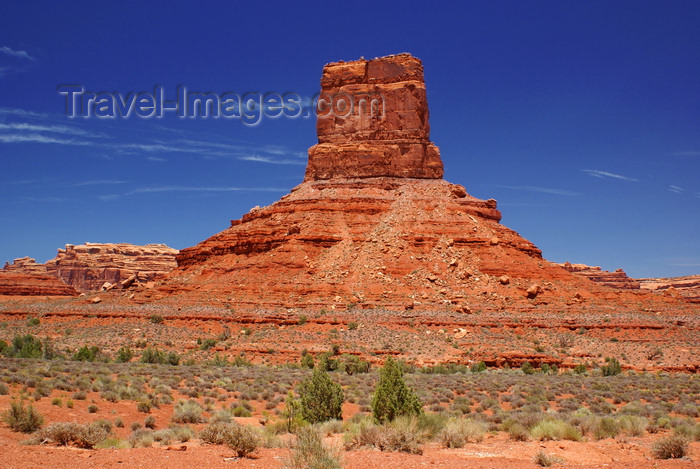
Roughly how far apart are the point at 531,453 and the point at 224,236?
5186cm

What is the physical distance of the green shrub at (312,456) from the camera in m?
8.12

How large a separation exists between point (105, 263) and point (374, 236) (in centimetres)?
8258

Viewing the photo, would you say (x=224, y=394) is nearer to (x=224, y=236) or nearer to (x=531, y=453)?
(x=531, y=453)

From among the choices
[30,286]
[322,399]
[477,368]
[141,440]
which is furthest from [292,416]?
[30,286]

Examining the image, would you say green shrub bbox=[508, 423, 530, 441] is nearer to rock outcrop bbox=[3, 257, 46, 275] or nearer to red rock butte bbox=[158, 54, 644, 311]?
red rock butte bbox=[158, 54, 644, 311]

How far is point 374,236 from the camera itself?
5403 centimetres

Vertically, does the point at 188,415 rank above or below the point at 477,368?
above

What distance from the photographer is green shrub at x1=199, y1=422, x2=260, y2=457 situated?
9688mm

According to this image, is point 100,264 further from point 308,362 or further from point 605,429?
point 605,429

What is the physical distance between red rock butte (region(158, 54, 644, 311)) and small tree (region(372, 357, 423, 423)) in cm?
2982

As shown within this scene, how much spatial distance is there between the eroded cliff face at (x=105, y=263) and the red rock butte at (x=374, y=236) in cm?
5482

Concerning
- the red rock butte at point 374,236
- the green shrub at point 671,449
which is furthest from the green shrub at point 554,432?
the red rock butte at point 374,236

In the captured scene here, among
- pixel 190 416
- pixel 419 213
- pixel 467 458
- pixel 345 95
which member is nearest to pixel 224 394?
pixel 190 416

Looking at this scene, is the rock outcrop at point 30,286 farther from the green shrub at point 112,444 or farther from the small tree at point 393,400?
the green shrub at point 112,444
